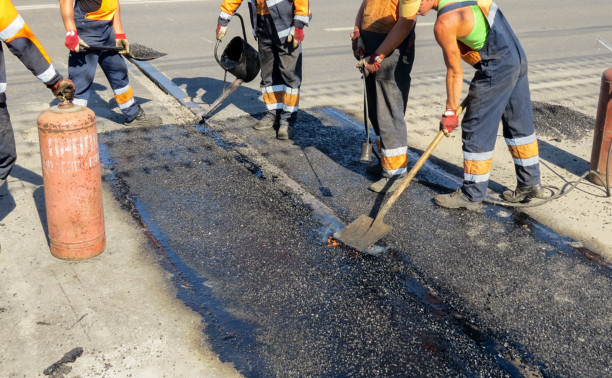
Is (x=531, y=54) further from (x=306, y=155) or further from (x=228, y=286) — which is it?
(x=228, y=286)

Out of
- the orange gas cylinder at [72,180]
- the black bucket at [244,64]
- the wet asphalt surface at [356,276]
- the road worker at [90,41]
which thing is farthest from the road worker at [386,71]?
the road worker at [90,41]

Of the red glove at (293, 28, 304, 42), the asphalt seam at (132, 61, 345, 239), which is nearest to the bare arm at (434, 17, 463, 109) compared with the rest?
the asphalt seam at (132, 61, 345, 239)

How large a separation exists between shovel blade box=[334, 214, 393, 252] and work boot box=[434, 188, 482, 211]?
69 centimetres

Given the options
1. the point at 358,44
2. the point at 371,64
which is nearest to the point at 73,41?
the point at 358,44

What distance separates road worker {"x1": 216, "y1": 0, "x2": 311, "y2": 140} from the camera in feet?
19.4

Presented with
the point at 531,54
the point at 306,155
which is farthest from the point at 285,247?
the point at 531,54

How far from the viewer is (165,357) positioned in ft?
10.6

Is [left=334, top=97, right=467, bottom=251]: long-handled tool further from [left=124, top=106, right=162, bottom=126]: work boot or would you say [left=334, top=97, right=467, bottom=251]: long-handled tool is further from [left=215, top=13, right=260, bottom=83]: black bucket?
[left=124, top=106, right=162, bottom=126]: work boot

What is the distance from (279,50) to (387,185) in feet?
6.05

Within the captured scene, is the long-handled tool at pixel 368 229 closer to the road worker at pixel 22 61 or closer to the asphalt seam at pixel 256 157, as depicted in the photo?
the asphalt seam at pixel 256 157

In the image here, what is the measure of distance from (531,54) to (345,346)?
8298 millimetres

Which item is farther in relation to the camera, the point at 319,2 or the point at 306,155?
the point at 319,2

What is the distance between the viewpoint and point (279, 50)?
6148 mm

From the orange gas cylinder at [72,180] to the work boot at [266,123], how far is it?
2694 mm
